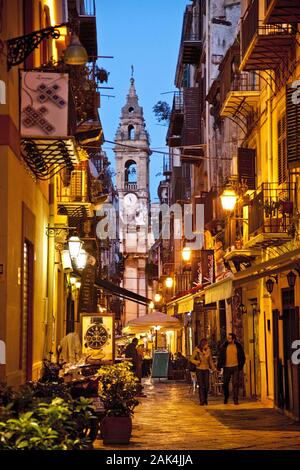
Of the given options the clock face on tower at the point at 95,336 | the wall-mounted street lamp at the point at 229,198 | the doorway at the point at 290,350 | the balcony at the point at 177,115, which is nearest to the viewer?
the doorway at the point at 290,350

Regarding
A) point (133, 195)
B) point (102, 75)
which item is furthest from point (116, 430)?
point (133, 195)

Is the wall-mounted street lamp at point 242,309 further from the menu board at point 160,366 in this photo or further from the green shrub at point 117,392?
the green shrub at point 117,392

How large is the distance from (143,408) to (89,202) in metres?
6.30

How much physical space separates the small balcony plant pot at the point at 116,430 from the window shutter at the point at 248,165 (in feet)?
36.7

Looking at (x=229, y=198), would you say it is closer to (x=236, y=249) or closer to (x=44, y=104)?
(x=236, y=249)

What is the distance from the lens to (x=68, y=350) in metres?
22.1

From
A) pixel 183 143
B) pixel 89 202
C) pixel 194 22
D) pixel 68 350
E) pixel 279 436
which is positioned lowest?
pixel 279 436

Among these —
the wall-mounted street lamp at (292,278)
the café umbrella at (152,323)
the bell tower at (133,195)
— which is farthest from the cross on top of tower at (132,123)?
the wall-mounted street lamp at (292,278)

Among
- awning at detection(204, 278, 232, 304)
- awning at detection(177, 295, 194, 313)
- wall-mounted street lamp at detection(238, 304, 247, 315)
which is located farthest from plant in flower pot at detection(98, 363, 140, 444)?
→ awning at detection(177, 295, 194, 313)

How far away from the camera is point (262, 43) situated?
1914 centimetres

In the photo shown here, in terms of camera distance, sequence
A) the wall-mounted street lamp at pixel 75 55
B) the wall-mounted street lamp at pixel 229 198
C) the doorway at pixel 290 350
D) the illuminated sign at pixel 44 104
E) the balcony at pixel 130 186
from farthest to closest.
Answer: the balcony at pixel 130 186 → the wall-mounted street lamp at pixel 229 198 → the doorway at pixel 290 350 → the illuminated sign at pixel 44 104 → the wall-mounted street lamp at pixel 75 55

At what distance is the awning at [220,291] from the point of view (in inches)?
858
